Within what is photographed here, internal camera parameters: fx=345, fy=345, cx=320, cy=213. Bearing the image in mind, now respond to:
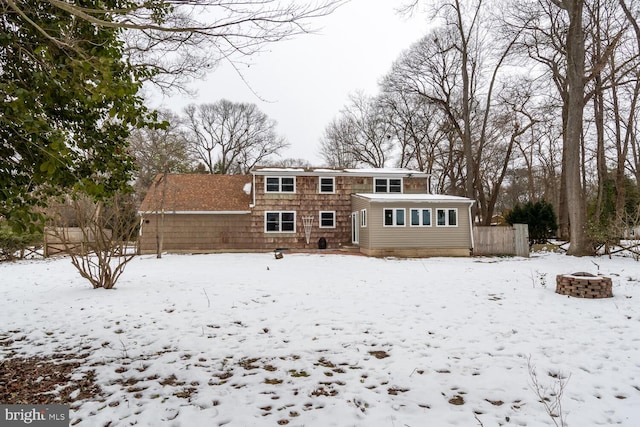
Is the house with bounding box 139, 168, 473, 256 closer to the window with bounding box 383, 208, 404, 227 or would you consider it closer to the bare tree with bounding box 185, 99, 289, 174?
the window with bounding box 383, 208, 404, 227

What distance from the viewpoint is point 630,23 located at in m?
13.9

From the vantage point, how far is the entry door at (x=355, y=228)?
18477mm

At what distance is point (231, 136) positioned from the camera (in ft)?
108

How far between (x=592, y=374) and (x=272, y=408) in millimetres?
3479

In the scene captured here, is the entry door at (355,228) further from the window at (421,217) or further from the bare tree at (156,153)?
the bare tree at (156,153)

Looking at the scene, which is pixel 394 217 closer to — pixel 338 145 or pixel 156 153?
pixel 156 153

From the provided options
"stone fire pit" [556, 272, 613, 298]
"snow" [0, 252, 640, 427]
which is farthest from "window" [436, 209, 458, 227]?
"stone fire pit" [556, 272, 613, 298]

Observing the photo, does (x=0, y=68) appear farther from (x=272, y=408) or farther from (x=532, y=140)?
(x=532, y=140)

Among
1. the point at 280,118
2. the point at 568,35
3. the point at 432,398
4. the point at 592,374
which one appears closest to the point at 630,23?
the point at 568,35

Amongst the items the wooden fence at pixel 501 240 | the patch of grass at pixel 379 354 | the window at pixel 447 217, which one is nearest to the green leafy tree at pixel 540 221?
the wooden fence at pixel 501 240

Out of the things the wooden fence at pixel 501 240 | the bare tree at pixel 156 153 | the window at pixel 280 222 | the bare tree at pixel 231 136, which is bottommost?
the wooden fence at pixel 501 240

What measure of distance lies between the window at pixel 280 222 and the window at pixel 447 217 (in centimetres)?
770

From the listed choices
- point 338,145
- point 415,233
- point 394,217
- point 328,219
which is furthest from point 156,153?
point 338,145

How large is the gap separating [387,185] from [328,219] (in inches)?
156
